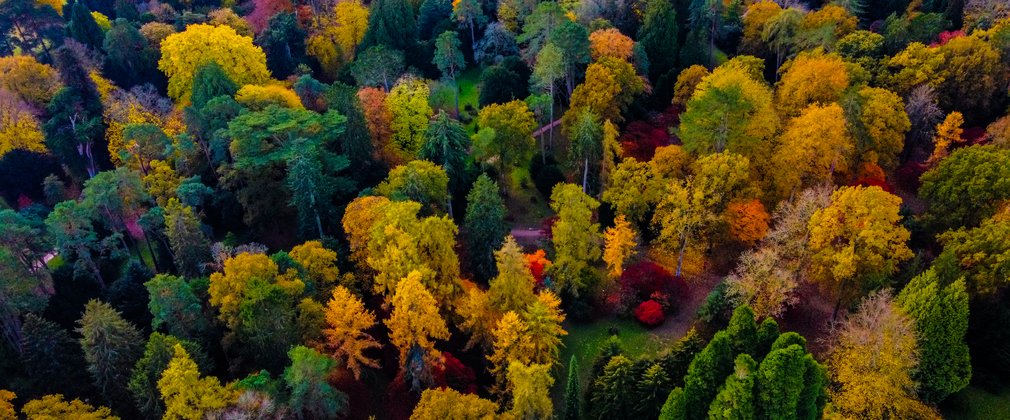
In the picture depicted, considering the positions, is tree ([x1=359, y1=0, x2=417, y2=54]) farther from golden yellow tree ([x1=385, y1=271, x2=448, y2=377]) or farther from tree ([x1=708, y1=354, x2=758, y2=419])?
tree ([x1=708, y1=354, x2=758, y2=419])

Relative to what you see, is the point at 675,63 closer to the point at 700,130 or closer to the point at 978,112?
the point at 700,130

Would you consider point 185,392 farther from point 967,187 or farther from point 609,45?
point 967,187

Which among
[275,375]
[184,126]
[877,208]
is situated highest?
[184,126]

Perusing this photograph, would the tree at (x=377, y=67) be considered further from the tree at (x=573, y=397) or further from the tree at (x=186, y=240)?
the tree at (x=573, y=397)

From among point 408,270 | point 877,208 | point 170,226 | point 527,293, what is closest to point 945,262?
point 877,208

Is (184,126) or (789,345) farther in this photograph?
(184,126)

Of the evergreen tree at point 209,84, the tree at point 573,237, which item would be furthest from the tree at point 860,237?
the evergreen tree at point 209,84

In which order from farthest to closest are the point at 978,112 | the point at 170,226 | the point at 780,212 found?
the point at 978,112 < the point at 780,212 < the point at 170,226

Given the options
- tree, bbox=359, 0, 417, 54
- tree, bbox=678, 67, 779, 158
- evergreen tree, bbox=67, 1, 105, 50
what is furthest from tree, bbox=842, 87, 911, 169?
evergreen tree, bbox=67, 1, 105, 50
